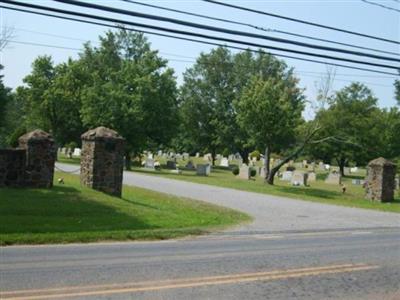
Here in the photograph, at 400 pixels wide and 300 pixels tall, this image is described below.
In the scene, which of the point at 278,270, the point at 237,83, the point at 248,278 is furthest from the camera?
the point at 237,83

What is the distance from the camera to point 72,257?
33.3ft

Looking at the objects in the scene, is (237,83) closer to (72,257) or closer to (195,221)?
(195,221)

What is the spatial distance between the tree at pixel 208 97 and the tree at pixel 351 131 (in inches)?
625

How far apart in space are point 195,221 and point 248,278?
9.04 meters

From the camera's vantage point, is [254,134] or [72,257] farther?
[254,134]

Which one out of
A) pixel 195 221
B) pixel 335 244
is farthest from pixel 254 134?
pixel 335 244

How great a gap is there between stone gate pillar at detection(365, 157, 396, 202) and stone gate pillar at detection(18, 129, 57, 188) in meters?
18.8

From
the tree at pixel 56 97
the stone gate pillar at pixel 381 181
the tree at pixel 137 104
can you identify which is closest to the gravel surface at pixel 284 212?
the stone gate pillar at pixel 381 181

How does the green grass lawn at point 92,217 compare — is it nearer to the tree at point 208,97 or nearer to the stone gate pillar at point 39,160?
the stone gate pillar at point 39,160

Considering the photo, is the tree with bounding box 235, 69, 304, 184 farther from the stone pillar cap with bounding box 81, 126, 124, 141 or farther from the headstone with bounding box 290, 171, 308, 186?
the stone pillar cap with bounding box 81, 126, 124, 141

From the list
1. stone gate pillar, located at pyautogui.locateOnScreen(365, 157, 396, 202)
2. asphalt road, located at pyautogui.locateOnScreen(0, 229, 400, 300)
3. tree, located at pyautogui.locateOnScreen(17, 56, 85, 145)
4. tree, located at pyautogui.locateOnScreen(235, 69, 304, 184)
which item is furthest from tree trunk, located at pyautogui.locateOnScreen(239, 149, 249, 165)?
asphalt road, located at pyautogui.locateOnScreen(0, 229, 400, 300)

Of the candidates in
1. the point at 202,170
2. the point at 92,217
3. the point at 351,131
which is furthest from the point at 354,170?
the point at 92,217

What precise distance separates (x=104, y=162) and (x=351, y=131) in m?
41.1

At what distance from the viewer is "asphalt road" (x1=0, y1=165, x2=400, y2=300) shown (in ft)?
24.7
